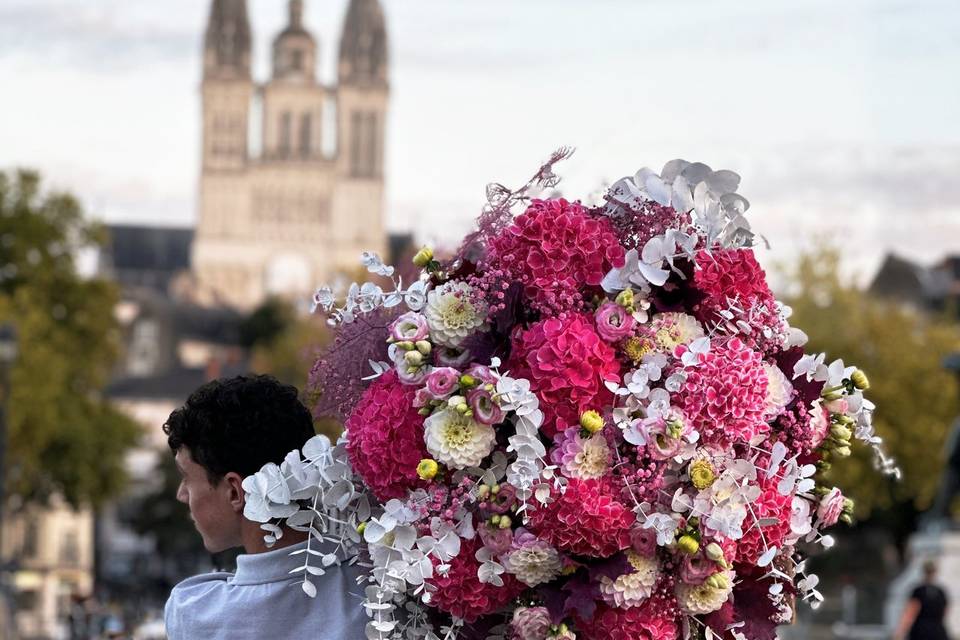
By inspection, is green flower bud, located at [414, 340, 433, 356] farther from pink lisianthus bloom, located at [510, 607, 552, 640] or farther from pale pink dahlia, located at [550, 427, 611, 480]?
pink lisianthus bloom, located at [510, 607, 552, 640]

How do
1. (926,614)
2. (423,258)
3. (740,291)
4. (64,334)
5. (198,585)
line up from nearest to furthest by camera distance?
(198,585) → (740,291) → (423,258) → (926,614) → (64,334)

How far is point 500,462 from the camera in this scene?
474 centimetres

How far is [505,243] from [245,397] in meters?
0.69

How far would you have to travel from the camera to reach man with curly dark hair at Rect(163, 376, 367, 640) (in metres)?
4.73

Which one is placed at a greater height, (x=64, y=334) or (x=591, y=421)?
(x=591, y=421)

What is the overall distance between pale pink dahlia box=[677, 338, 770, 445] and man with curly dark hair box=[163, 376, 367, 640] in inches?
33.6

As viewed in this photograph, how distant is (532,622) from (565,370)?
55cm

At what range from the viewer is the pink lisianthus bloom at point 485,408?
468cm

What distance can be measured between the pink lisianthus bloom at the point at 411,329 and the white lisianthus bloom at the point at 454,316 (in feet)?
0.05

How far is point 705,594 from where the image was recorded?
4.73 meters

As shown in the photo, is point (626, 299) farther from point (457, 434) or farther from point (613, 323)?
point (457, 434)

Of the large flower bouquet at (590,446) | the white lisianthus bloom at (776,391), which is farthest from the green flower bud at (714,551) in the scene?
the white lisianthus bloom at (776,391)

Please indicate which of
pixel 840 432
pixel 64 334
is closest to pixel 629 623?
pixel 840 432

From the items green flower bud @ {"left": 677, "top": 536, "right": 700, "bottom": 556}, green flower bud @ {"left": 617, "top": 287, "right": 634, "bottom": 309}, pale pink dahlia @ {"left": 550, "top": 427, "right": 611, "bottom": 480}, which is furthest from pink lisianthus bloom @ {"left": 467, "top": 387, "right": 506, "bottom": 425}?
green flower bud @ {"left": 677, "top": 536, "right": 700, "bottom": 556}
